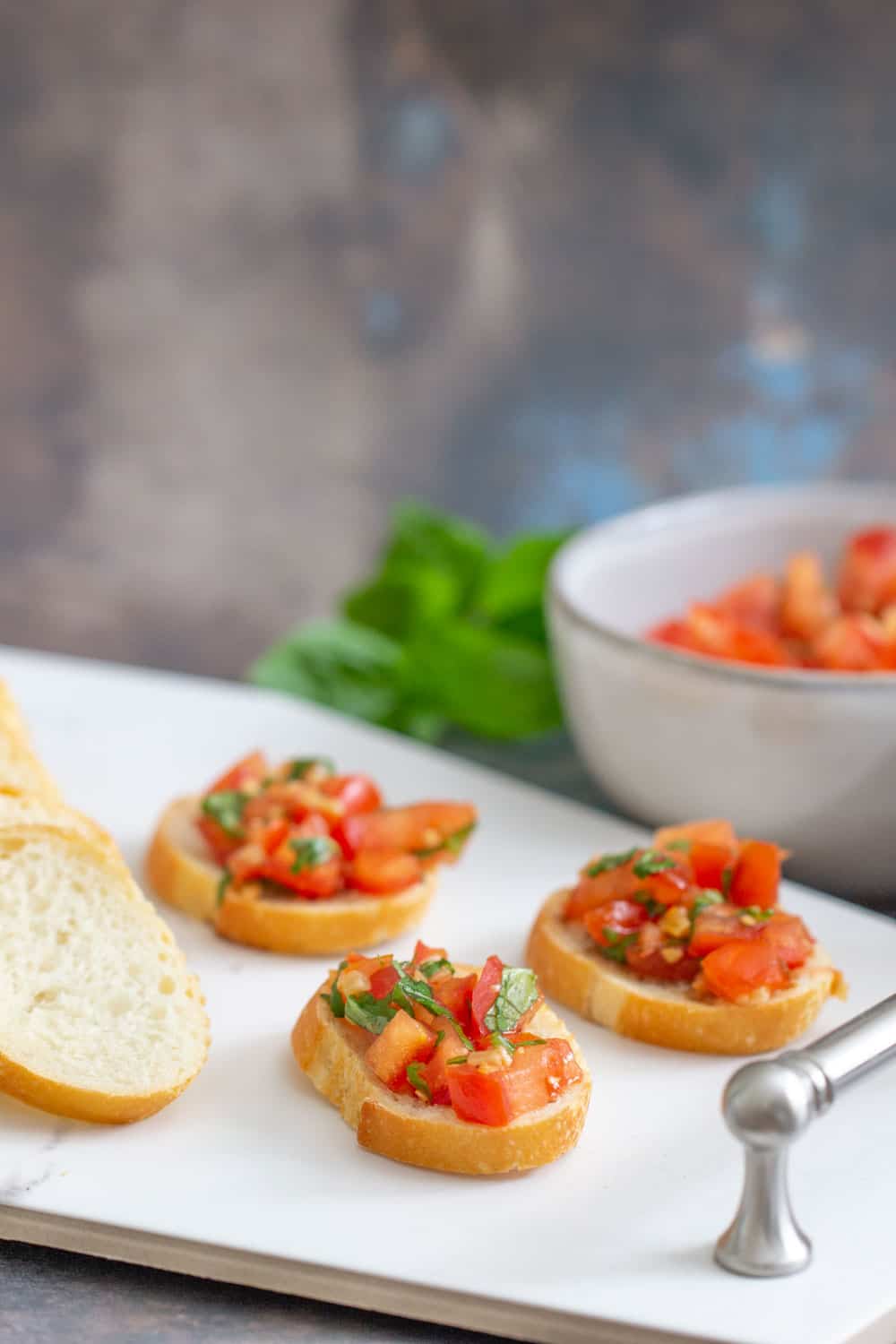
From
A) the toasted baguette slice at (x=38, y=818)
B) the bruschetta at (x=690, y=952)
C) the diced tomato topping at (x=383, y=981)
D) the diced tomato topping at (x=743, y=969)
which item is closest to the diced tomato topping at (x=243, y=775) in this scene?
the toasted baguette slice at (x=38, y=818)

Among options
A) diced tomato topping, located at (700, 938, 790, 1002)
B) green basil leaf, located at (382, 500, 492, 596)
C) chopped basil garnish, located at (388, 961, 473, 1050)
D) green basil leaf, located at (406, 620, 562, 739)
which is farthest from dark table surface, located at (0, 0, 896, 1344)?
chopped basil garnish, located at (388, 961, 473, 1050)

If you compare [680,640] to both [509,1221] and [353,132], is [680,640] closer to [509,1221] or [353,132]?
[509,1221]

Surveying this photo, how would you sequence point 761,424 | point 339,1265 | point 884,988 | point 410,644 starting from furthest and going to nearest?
1. point 761,424
2. point 410,644
3. point 884,988
4. point 339,1265

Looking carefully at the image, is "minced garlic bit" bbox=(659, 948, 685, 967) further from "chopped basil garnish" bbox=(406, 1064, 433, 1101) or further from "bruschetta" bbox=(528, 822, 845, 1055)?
"chopped basil garnish" bbox=(406, 1064, 433, 1101)

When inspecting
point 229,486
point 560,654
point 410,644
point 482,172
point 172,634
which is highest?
point 482,172

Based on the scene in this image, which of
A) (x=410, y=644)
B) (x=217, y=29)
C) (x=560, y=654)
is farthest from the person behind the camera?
(x=217, y=29)

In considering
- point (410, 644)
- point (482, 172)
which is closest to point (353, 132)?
point (482, 172)

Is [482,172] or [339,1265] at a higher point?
[482,172]

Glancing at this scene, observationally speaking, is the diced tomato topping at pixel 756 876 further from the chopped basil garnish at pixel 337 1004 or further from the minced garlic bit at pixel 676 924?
the chopped basil garnish at pixel 337 1004

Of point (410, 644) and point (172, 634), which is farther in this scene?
point (172, 634)
